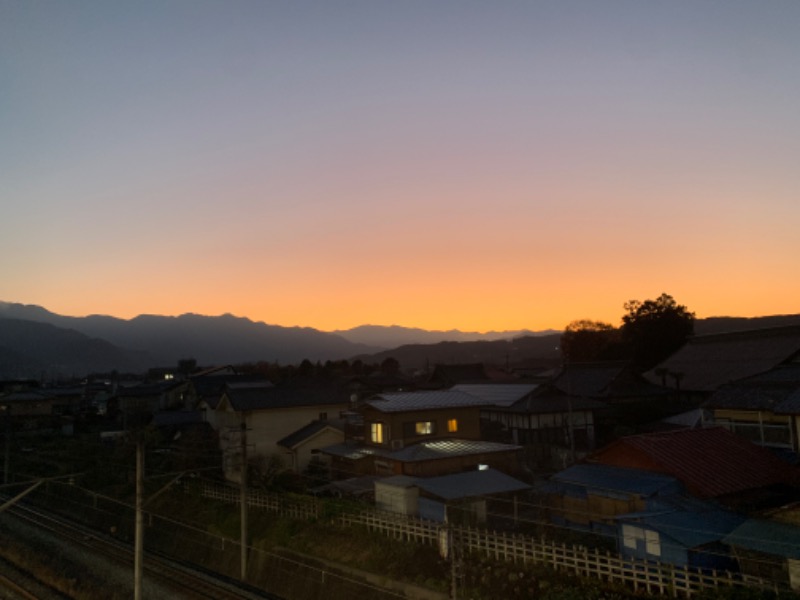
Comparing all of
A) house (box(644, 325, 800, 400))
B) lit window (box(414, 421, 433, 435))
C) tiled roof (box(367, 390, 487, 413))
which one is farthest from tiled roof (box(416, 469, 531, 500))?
house (box(644, 325, 800, 400))

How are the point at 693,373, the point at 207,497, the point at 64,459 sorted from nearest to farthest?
the point at 207,497 → the point at 64,459 → the point at 693,373

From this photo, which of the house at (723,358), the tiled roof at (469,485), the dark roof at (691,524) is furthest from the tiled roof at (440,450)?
the house at (723,358)

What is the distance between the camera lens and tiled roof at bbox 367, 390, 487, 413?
3328 centimetres

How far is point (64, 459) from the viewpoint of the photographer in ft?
149

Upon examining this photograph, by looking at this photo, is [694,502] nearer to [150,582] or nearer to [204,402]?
[150,582]

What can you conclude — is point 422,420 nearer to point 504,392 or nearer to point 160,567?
point 504,392

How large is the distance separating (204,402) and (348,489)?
101 ft

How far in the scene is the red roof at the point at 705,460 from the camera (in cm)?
2077

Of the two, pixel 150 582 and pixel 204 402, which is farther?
pixel 204 402

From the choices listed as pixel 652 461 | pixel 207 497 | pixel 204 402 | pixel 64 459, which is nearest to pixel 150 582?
pixel 207 497

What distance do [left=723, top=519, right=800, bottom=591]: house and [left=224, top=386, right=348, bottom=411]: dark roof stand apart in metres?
31.0

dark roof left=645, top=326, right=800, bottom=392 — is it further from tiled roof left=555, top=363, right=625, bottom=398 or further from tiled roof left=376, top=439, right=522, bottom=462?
tiled roof left=376, top=439, right=522, bottom=462

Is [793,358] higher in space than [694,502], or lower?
higher

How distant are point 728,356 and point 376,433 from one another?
34970 mm
